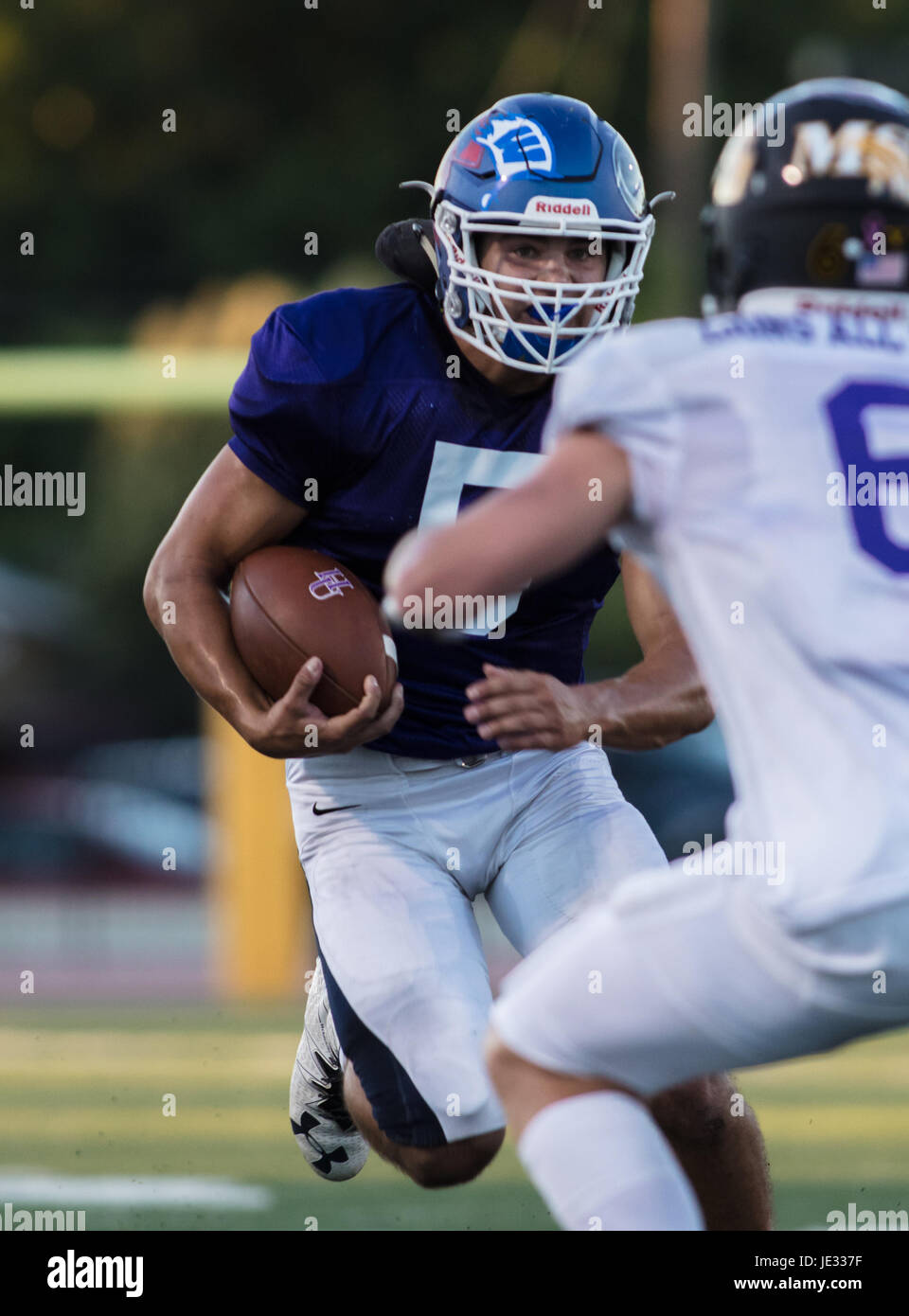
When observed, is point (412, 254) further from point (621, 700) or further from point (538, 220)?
point (621, 700)

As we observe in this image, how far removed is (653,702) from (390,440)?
1.94ft

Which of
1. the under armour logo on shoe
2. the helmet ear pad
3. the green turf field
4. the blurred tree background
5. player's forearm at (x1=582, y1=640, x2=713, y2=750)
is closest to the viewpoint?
player's forearm at (x1=582, y1=640, x2=713, y2=750)

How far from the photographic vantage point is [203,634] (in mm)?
3221

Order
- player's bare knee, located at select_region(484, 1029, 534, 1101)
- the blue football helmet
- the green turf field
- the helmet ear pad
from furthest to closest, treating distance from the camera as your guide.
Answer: the green turf field, the helmet ear pad, the blue football helmet, player's bare knee, located at select_region(484, 1029, 534, 1101)

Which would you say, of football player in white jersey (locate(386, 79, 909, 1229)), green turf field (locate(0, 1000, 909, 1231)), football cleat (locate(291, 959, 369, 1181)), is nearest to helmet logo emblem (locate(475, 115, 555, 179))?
football player in white jersey (locate(386, 79, 909, 1229))

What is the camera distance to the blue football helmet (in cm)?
313

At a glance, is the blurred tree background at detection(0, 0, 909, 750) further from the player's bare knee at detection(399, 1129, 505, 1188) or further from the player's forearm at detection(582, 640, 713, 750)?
the player's bare knee at detection(399, 1129, 505, 1188)

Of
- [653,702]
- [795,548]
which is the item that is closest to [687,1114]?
[653,702]

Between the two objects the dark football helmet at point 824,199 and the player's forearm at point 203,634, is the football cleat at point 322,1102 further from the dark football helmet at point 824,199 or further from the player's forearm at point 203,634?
the dark football helmet at point 824,199

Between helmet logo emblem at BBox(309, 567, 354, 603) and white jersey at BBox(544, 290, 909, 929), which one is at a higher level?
white jersey at BBox(544, 290, 909, 929)

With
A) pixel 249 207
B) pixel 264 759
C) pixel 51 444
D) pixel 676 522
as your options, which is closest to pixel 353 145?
pixel 249 207

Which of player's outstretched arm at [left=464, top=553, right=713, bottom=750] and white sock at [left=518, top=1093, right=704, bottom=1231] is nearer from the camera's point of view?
white sock at [left=518, top=1093, right=704, bottom=1231]

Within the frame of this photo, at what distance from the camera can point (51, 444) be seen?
16703 millimetres

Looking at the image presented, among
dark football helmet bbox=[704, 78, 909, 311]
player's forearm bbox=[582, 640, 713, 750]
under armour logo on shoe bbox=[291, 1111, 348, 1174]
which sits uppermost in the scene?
dark football helmet bbox=[704, 78, 909, 311]
